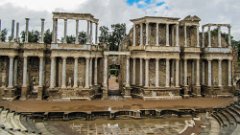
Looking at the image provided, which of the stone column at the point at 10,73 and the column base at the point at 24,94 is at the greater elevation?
the stone column at the point at 10,73

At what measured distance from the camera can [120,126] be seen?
21781 millimetres

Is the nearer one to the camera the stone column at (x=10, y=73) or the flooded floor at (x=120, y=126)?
the flooded floor at (x=120, y=126)

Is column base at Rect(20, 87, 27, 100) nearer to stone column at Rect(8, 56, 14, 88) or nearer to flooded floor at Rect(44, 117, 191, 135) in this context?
stone column at Rect(8, 56, 14, 88)

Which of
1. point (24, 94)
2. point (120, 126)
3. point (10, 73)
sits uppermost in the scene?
point (10, 73)

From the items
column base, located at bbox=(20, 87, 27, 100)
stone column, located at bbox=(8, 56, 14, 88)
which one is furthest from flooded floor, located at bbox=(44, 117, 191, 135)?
stone column, located at bbox=(8, 56, 14, 88)

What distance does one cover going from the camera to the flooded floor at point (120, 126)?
787 inches

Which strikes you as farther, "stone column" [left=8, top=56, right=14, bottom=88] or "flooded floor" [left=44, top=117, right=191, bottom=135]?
"stone column" [left=8, top=56, right=14, bottom=88]

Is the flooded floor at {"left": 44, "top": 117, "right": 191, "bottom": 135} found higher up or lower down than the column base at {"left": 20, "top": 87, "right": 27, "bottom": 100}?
lower down

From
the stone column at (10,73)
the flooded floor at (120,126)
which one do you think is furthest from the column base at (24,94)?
the flooded floor at (120,126)

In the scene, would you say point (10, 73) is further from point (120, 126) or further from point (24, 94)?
point (120, 126)

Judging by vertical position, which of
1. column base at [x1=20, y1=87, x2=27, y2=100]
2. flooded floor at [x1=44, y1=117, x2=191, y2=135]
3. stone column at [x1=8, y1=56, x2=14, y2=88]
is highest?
stone column at [x1=8, y1=56, x2=14, y2=88]

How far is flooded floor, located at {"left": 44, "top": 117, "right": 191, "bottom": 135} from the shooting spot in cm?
2000

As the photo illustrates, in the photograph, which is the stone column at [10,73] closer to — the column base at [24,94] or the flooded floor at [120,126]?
the column base at [24,94]

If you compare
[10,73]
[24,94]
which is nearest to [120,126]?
[24,94]
